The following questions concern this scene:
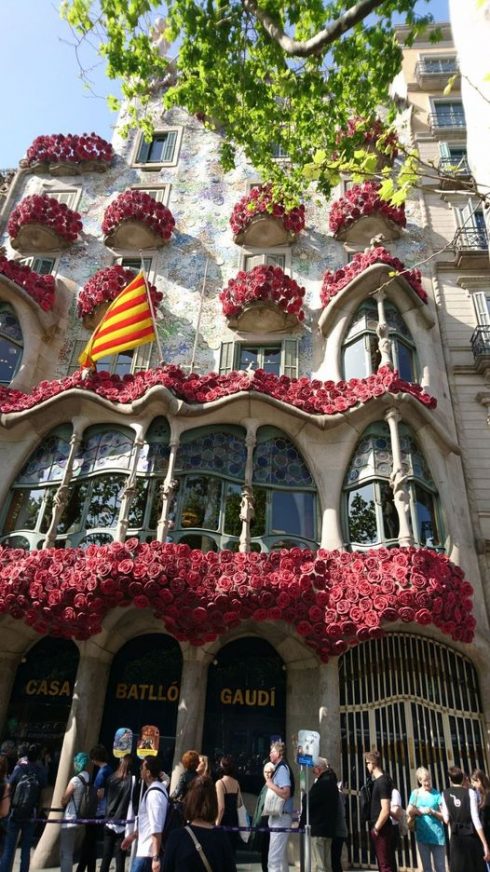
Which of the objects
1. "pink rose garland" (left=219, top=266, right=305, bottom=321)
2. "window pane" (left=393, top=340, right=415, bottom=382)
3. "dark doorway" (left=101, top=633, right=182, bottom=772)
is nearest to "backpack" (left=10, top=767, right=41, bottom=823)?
"dark doorway" (left=101, top=633, right=182, bottom=772)

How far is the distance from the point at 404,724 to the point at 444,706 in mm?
992

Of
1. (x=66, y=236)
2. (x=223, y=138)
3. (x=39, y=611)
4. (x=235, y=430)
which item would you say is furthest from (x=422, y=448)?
(x=223, y=138)

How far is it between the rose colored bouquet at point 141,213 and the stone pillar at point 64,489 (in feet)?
27.7

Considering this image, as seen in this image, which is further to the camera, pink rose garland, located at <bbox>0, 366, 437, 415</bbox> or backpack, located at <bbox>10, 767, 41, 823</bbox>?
pink rose garland, located at <bbox>0, 366, 437, 415</bbox>

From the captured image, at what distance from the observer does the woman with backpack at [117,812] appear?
7.09m

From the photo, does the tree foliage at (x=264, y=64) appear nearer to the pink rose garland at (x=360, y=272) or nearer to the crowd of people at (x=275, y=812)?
the pink rose garland at (x=360, y=272)

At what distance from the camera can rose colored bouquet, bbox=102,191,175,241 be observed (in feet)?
62.2

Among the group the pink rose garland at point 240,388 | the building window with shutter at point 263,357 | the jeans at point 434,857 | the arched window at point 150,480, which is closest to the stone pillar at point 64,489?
the pink rose garland at point 240,388

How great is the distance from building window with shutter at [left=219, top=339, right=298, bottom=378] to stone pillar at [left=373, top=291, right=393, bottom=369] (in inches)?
101

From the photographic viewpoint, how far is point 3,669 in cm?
1287

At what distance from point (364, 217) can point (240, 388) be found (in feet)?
28.2

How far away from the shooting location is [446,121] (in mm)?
21266

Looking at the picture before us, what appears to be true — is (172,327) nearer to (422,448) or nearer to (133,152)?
(422,448)

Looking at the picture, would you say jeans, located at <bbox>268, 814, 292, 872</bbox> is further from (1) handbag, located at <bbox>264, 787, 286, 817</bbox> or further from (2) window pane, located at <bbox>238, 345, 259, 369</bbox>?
(2) window pane, located at <bbox>238, 345, 259, 369</bbox>
